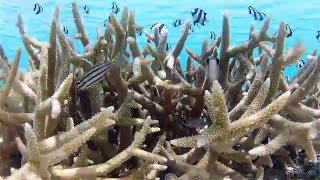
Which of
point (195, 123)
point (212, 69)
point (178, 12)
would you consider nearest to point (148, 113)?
point (195, 123)

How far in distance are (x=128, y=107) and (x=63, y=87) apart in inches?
21.3

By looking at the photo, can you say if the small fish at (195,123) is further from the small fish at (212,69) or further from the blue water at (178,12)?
the blue water at (178,12)

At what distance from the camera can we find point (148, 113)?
3.07 m

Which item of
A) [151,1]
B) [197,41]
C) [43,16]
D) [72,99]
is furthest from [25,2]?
[72,99]

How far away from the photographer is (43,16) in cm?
2506

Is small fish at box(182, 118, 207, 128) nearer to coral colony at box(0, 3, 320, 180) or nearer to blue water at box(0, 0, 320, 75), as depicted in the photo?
coral colony at box(0, 3, 320, 180)

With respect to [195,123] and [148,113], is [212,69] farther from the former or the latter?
[148,113]

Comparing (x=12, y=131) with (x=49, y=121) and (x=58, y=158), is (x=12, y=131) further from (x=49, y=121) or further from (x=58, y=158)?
(x=58, y=158)

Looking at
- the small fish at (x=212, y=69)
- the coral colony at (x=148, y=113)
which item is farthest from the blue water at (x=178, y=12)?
the small fish at (x=212, y=69)

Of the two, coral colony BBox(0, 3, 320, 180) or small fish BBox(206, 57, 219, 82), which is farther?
small fish BBox(206, 57, 219, 82)

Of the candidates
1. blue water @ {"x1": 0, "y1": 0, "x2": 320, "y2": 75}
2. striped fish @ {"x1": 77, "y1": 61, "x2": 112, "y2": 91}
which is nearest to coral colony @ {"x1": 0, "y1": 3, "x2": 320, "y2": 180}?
striped fish @ {"x1": 77, "y1": 61, "x2": 112, "y2": 91}

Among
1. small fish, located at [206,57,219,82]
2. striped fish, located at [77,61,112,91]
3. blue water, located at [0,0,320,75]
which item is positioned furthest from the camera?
blue water, located at [0,0,320,75]

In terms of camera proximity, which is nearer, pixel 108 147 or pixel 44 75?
pixel 44 75

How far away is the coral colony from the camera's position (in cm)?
213
